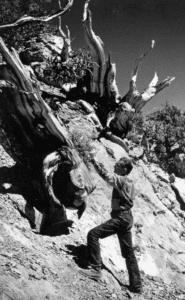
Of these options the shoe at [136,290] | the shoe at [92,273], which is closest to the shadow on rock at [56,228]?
the shoe at [92,273]

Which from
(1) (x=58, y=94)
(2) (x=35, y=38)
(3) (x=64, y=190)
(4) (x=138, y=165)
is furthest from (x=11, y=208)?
(2) (x=35, y=38)

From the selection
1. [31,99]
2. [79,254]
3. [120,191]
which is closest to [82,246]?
[79,254]

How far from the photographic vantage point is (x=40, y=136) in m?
6.52

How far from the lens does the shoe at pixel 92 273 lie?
4.37 metres

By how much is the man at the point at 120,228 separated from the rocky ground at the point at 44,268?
8.9 inches

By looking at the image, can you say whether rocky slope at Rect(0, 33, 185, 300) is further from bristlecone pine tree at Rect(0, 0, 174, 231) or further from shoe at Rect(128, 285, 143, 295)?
bristlecone pine tree at Rect(0, 0, 174, 231)

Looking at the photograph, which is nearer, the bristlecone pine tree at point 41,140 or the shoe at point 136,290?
the shoe at point 136,290

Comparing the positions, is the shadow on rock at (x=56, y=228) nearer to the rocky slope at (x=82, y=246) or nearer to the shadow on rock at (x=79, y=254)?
the rocky slope at (x=82, y=246)

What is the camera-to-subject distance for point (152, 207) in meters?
8.03

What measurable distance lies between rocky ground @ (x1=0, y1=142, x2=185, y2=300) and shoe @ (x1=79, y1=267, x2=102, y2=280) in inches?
3.2

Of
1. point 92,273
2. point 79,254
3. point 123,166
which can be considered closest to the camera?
point 92,273

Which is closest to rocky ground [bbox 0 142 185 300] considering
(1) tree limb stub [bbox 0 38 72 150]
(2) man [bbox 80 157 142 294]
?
(2) man [bbox 80 157 142 294]

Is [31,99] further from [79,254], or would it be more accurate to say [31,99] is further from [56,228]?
[79,254]

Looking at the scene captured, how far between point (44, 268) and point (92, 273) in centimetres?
86
